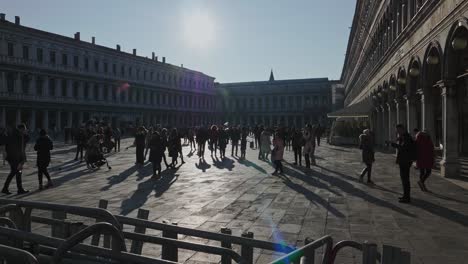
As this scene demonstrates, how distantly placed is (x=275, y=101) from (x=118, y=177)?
94.4m

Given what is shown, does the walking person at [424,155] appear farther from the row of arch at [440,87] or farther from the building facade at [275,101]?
the building facade at [275,101]

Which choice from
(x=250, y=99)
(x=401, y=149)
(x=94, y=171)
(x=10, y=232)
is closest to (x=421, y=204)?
(x=401, y=149)

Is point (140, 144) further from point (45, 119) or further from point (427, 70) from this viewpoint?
point (45, 119)

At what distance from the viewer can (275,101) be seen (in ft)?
350

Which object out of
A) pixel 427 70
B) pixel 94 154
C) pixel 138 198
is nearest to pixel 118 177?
pixel 94 154

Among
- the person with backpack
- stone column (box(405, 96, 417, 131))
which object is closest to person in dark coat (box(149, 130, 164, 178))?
the person with backpack

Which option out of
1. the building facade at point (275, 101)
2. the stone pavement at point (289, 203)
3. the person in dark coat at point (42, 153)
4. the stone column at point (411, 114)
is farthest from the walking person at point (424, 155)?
the building facade at point (275, 101)

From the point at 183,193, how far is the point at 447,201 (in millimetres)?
6106

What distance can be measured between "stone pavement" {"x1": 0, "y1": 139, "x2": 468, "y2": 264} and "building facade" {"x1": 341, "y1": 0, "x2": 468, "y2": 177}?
243 centimetres

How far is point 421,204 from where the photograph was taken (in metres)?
9.05

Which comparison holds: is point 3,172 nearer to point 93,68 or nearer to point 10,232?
point 10,232

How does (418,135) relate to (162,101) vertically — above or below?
below

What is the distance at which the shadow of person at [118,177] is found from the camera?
39.1 ft

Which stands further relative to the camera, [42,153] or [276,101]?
[276,101]
